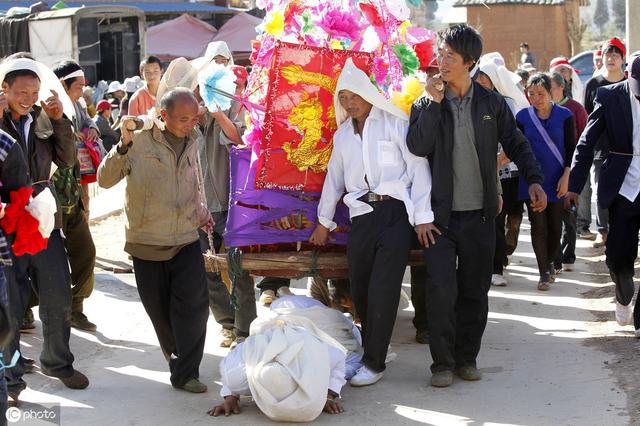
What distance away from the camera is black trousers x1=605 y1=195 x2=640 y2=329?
7301 millimetres

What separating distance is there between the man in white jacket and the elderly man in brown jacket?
3.17 feet

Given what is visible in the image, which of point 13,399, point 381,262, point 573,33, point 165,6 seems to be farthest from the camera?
point 573,33

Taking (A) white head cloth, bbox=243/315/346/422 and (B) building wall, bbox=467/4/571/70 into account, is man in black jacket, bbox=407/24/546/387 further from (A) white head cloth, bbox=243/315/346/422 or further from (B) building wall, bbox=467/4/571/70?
(B) building wall, bbox=467/4/571/70

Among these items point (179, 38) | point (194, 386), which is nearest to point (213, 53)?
point (194, 386)

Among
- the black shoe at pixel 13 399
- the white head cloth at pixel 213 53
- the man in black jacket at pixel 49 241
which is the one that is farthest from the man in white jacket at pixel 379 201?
the black shoe at pixel 13 399

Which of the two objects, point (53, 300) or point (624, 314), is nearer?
point (53, 300)

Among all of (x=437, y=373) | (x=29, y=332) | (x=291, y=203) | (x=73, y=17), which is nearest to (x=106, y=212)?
(x=73, y=17)

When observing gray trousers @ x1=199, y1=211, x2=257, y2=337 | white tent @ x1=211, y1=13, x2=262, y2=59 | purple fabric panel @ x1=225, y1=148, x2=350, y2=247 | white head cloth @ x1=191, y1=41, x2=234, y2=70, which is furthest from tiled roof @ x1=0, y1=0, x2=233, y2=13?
purple fabric panel @ x1=225, y1=148, x2=350, y2=247

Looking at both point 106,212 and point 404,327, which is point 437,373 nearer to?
point 404,327

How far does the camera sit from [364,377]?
6.49 meters

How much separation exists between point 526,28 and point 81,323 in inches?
1279

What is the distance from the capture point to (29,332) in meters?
7.94

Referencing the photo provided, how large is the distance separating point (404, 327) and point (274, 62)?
2444 millimetres

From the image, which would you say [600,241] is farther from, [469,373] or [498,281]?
[469,373]
